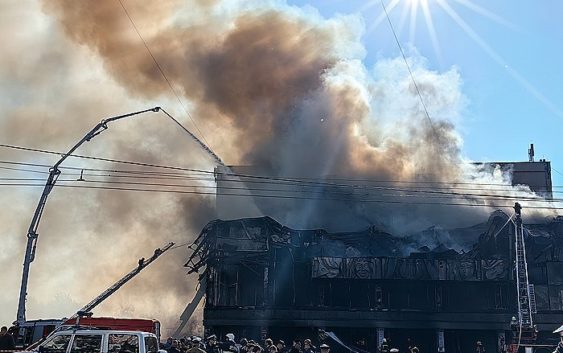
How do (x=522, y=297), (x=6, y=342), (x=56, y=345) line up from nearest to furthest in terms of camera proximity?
(x=56, y=345) < (x=6, y=342) < (x=522, y=297)

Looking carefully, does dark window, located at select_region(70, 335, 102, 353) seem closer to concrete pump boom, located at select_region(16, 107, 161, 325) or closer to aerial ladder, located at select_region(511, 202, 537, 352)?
concrete pump boom, located at select_region(16, 107, 161, 325)

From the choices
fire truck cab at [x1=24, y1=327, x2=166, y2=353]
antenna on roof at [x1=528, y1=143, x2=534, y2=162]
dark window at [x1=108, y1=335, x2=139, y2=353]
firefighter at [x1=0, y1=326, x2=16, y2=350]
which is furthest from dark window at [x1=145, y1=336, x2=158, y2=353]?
antenna on roof at [x1=528, y1=143, x2=534, y2=162]

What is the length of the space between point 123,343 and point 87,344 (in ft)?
2.38

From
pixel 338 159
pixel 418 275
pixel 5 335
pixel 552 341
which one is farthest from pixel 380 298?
pixel 5 335

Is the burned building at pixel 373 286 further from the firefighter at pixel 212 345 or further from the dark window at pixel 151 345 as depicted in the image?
the dark window at pixel 151 345

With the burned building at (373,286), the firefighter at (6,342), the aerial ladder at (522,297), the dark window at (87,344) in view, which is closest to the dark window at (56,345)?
the dark window at (87,344)

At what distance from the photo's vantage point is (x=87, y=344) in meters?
12.3

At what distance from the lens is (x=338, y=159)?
145 feet

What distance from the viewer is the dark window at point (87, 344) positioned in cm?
1225

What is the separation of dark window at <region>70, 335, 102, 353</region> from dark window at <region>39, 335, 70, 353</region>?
0.61 feet

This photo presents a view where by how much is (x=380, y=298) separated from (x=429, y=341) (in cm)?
369

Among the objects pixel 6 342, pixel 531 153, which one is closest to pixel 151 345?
pixel 6 342

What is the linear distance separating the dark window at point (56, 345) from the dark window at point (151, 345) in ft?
5.25

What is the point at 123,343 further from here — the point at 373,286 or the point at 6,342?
the point at 373,286
